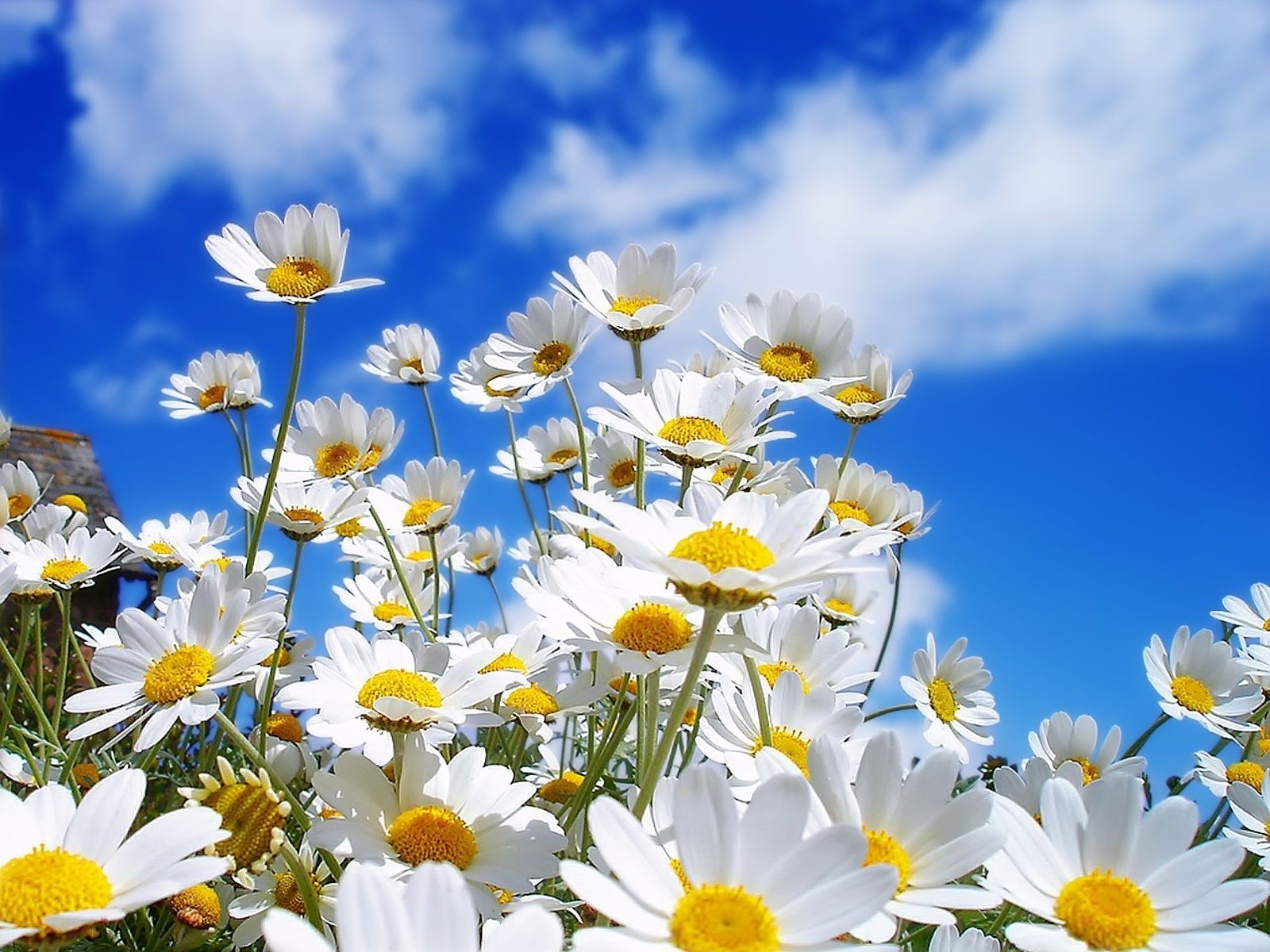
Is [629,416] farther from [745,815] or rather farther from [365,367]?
[365,367]

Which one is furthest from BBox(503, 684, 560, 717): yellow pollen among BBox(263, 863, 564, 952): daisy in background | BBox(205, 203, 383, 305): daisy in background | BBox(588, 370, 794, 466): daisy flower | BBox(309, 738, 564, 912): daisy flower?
BBox(263, 863, 564, 952): daisy in background

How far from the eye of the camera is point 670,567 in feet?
3.60

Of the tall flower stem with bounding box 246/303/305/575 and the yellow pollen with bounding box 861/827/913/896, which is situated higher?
the tall flower stem with bounding box 246/303/305/575

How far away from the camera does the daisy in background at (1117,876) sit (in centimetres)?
113

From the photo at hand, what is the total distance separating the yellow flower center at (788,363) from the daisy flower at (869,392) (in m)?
0.14

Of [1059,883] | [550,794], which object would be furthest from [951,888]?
[550,794]

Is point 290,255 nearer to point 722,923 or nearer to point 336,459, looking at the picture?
point 336,459

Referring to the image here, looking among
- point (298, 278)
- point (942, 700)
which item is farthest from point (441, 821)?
point (942, 700)

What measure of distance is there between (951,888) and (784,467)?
973 millimetres

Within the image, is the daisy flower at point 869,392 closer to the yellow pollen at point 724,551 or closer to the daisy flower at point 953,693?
the daisy flower at point 953,693

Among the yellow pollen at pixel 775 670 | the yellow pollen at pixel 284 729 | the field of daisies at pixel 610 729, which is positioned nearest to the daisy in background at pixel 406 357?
the field of daisies at pixel 610 729

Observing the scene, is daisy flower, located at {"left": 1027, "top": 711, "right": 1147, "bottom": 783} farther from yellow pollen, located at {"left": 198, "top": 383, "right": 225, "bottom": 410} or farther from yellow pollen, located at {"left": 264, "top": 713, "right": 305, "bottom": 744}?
yellow pollen, located at {"left": 198, "top": 383, "right": 225, "bottom": 410}

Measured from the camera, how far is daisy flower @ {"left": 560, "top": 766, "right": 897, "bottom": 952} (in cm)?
93

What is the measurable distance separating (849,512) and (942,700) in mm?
427
